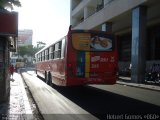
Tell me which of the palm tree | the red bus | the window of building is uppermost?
the window of building

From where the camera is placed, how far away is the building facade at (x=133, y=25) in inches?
1079

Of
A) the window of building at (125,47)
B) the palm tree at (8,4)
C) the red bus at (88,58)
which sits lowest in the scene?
the red bus at (88,58)

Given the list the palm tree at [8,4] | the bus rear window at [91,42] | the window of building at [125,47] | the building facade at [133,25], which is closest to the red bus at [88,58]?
the bus rear window at [91,42]

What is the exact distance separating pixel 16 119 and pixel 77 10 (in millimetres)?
45996

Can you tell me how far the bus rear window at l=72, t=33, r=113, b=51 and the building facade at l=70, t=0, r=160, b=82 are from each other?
10425 millimetres

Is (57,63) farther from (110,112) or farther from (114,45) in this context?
(110,112)

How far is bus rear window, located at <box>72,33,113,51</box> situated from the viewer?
16281 mm

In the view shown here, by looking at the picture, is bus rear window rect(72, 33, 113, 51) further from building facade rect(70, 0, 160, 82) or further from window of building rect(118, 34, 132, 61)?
window of building rect(118, 34, 132, 61)

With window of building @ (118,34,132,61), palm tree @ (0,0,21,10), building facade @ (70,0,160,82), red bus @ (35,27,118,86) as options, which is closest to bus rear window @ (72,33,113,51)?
red bus @ (35,27,118,86)

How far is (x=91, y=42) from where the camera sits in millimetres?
16547

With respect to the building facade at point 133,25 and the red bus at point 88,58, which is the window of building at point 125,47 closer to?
the building facade at point 133,25

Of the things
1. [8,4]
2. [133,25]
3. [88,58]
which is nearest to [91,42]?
[88,58]

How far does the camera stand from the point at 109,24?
121 feet

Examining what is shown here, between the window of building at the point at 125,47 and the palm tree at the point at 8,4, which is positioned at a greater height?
the window of building at the point at 125,47
